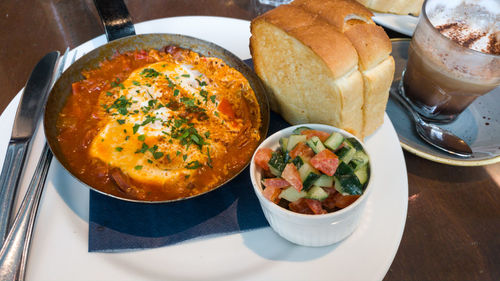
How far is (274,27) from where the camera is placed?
7.68ft

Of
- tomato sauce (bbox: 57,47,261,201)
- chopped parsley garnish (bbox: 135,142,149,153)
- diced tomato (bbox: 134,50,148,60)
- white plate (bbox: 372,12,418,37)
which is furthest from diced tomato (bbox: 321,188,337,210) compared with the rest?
white plate (bbox: 372,12,418,37)

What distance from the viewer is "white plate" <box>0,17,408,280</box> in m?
1.88

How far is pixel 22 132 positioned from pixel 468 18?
3297 millimetres

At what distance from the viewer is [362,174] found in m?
1.90

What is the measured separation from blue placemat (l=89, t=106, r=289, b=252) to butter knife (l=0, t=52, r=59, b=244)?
0.46 metres

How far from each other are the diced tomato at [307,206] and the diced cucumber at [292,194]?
0.04 m

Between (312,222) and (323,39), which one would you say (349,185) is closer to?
(312,222)

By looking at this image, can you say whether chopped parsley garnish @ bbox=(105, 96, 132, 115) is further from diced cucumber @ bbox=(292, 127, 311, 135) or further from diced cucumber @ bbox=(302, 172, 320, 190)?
diced cucumber @ bbox=(302, 172, 320, 190)

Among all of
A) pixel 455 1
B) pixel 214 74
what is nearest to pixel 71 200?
pixel 214 74

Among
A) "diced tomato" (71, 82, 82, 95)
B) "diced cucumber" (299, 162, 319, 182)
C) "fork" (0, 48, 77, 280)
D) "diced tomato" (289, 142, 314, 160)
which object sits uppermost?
"diced tomato" (71, 82, 82, 95)

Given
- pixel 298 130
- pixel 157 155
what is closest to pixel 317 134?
pixel 298 130

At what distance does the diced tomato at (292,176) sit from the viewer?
70.1 inches

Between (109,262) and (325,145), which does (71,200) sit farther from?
(325,145)

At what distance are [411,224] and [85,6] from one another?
392 centimetres
